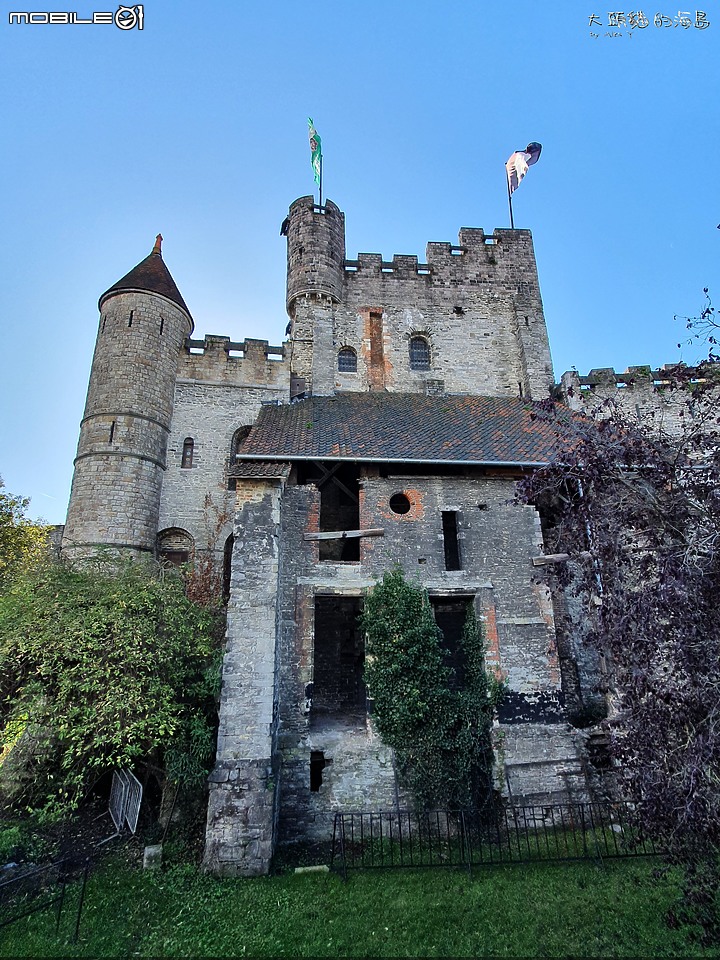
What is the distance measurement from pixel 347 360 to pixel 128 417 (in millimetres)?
7228

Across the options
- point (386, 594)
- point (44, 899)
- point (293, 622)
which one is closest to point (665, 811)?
point (386, 594)

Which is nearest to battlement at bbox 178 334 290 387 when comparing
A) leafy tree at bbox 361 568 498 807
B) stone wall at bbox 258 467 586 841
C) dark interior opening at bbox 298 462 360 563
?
dark interior opening at bbox 298 462 360 563

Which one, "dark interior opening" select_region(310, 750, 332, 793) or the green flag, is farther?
the green flag

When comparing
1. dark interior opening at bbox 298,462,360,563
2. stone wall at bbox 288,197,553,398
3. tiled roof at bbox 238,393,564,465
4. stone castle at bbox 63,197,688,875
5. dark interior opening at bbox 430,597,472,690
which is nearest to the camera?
stone castle at bbox 63,197,688,875

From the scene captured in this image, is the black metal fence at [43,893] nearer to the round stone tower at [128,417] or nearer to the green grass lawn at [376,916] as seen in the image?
the green grass lawn at [376,916]

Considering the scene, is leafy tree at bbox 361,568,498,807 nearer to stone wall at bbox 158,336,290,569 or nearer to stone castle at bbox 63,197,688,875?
stone castle at bbox 63,197,688,875

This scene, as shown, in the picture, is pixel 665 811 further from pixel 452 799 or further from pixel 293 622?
pixel 293 622

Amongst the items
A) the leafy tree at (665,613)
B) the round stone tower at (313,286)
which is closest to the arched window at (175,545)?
the round stone tower at (313,286)

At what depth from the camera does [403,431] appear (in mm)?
13539

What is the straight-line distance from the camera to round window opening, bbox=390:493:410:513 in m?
12.1

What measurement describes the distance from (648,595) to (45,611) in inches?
369

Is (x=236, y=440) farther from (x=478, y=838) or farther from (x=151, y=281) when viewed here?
(x=478, y=838)

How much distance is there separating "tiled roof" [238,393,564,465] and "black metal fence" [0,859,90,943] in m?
7.23

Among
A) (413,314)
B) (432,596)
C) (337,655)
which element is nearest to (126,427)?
(337,655)
